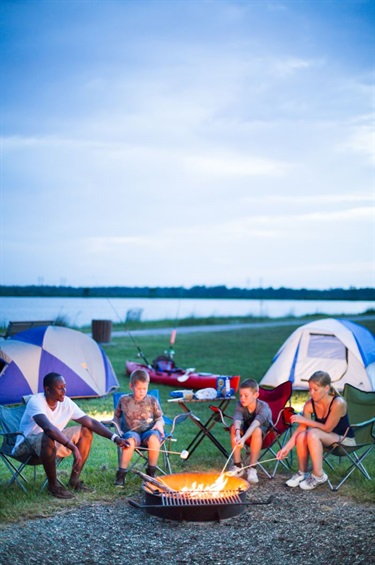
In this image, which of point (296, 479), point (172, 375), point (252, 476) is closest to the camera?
point (296, 479)

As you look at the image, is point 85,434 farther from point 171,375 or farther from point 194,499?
point 171,375

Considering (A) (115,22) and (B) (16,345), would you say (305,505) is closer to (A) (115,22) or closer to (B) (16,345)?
(B) (16,345)

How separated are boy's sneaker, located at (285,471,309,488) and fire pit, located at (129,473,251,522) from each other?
644mm

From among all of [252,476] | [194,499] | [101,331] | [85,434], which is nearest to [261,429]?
[252,476]

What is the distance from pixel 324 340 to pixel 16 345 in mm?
4166

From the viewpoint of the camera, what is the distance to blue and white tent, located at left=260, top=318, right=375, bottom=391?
9023 mm

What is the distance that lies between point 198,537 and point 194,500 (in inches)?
9.9

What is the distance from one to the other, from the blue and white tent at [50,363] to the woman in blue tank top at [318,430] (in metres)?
4.18

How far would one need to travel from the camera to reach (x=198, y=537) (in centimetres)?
378

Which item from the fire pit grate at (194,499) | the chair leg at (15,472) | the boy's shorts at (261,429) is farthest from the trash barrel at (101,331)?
the fire pit grate at (194,499)

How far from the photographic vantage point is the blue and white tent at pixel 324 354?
9.02 metres

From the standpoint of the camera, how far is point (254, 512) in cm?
425

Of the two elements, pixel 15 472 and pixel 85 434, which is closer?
pixel 15 472

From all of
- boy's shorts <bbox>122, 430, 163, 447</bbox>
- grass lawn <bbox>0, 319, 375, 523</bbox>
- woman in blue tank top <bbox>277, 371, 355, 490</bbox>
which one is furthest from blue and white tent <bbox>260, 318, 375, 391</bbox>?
boy's shorts <bbox>122, 430, 163, 447</bbox>
